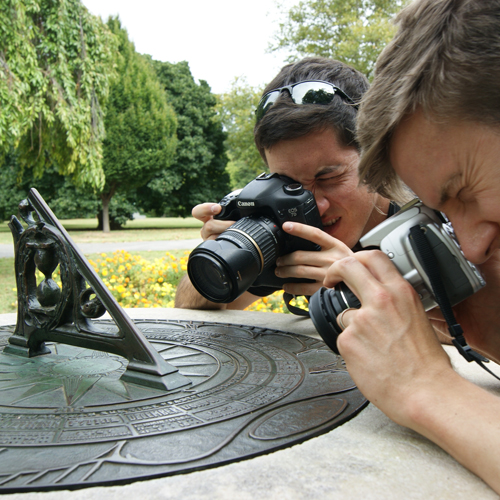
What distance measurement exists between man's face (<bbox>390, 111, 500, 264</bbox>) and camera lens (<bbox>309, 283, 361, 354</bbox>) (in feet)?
0.90

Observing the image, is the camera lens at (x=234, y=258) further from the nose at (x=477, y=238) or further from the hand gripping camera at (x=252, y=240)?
the nose at (x=477, y=238)

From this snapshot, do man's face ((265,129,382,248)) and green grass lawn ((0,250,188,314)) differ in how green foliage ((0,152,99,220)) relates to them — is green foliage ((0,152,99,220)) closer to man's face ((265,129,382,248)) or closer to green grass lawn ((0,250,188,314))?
green grass lawn ((0,250,188,314))

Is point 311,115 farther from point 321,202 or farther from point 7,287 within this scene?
point 7,287

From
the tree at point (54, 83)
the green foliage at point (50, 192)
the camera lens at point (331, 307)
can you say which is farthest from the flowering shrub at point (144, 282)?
the green foliage at point (50, 192)

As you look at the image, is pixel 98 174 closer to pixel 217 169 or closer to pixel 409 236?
pixel 409 236

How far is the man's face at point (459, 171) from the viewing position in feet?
2.82

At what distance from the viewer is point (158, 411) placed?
109 cm

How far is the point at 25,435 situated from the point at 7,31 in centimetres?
633

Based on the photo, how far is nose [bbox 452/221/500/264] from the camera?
937 mm

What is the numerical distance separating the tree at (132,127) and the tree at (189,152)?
2085 millimetres

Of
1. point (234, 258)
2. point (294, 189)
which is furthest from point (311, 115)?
point (234, 258)

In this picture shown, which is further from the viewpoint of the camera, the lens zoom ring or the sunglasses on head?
the sunglasses on head

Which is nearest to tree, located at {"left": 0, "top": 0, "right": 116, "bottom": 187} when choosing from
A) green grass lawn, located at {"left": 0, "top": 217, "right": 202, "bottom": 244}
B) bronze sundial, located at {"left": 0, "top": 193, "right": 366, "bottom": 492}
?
green grass lawn, located at {"left": 0, "top": 217, "right": 202, "bottom": 244}

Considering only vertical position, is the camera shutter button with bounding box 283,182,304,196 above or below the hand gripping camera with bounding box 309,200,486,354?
above
